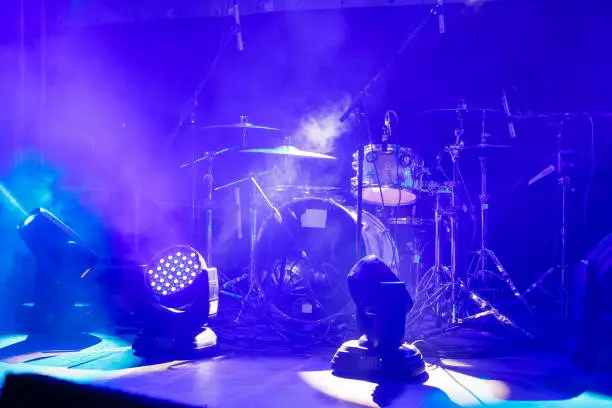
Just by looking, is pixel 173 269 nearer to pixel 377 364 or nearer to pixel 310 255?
pixel 310 255

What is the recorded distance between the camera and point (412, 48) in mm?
6477

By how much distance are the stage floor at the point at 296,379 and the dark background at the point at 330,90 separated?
9.39ft

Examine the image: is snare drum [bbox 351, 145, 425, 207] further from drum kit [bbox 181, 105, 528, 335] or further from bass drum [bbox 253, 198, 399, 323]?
bass drum [bbox 253, 198, 399, 323]

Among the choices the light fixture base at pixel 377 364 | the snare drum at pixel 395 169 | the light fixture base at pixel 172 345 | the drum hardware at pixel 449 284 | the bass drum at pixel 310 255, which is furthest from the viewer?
the snare drum at pixel 395 169

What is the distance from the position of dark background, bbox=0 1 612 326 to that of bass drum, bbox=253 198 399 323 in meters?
1.66

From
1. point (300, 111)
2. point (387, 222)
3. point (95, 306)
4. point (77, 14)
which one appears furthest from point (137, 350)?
point (77, 14)

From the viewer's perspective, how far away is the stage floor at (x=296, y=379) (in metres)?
2.91

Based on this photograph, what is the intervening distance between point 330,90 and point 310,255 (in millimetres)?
2648

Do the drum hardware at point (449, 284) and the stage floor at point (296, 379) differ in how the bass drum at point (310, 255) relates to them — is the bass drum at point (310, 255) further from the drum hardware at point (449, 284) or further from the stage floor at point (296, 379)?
the stage floor at point (296, 379)

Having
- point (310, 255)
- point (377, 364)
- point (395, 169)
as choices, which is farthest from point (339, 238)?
point (377, 364)

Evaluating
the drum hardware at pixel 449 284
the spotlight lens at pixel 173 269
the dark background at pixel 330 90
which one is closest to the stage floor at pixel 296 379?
the spotlight lens at pixel 173 269

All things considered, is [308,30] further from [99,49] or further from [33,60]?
[33,60]

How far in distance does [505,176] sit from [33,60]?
6.40 m

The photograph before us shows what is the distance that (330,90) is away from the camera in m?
6.80
